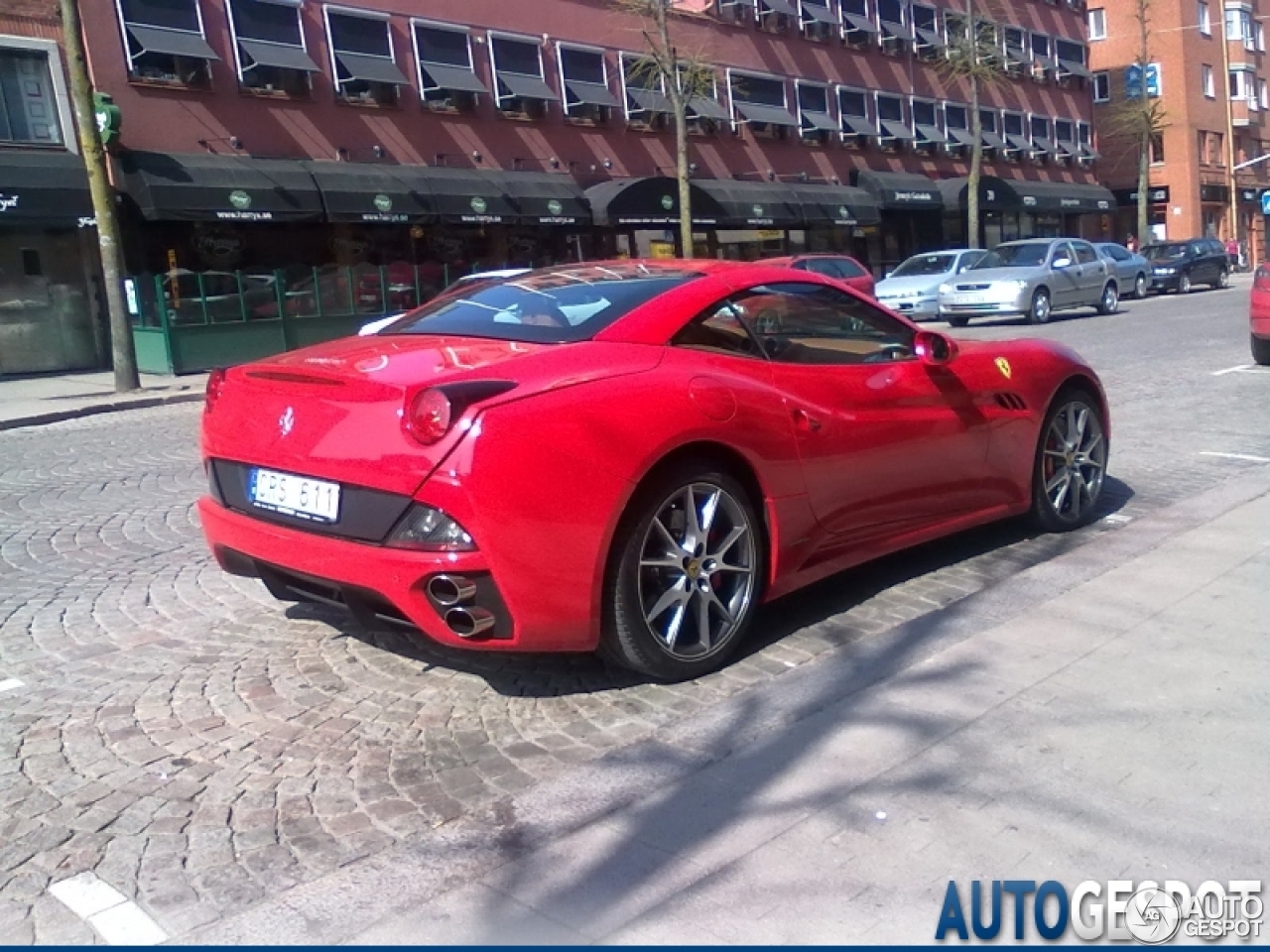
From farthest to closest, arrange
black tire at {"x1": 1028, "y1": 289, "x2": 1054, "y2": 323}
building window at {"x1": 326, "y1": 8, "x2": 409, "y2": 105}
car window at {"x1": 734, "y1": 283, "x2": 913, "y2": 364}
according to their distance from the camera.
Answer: building window at {"x1": 326, "y1": 8, "x2": 409, "y2": 105}, black tire at {"x1": 1028, "y1": 289, "x2": 1054, "y2": 323}, car window at {"x1": 734, "y1": 283, "x2": 913, "y2": 364}

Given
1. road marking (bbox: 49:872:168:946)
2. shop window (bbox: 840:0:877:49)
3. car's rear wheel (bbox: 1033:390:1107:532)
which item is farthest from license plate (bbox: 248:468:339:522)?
shop window (bbox: 840:0:877:49)

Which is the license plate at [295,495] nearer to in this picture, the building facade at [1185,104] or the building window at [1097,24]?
the building facade at [1185,104]

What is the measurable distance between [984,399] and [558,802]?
3.00 m

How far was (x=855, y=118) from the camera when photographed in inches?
1474

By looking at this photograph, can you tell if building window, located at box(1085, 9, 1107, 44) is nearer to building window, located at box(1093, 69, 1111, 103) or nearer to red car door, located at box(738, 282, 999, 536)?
building window, located at box(1093, 69, 1111, 103)

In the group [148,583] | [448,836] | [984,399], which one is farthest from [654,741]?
[148,583]

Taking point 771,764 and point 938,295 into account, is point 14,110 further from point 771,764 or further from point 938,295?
point 771,764

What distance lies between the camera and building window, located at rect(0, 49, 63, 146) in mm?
20031

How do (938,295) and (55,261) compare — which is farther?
(938,295)

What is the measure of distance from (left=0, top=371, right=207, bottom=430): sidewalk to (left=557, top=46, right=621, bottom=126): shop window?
12.5 m

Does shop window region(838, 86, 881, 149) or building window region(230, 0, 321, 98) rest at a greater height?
building window region(230, 0, 321, 98)

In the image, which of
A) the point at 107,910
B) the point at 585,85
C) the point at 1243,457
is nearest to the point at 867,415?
the point at 107,910

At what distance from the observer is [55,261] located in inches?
839

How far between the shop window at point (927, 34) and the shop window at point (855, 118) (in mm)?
3777
